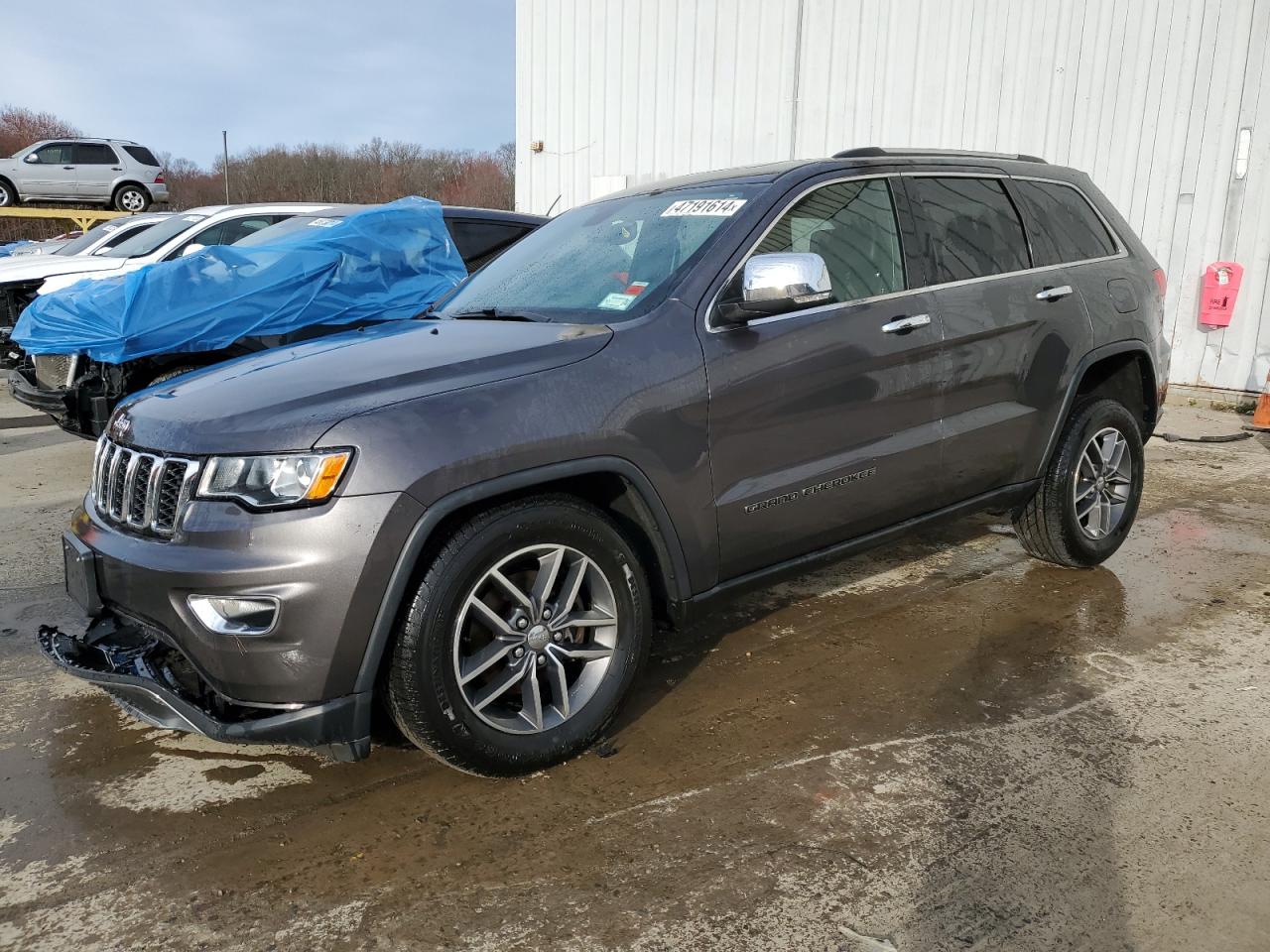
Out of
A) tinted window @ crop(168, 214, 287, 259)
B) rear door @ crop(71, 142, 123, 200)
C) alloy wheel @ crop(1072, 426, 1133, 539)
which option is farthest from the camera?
rear door @ crop(71, 142, 123, 200)

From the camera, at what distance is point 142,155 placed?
24.5m

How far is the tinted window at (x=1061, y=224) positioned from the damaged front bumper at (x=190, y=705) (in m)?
3.45

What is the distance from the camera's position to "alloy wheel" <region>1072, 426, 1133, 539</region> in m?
4.63

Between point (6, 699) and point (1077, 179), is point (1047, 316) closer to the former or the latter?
point (1077, 179)

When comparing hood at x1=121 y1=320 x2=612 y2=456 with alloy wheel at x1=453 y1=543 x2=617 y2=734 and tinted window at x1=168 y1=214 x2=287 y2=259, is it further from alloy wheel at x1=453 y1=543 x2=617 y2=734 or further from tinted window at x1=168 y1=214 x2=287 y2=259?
tinted window at x1=168 y1=214 x2=287 y2=259

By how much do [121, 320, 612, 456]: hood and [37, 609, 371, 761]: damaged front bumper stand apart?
1.88 ft

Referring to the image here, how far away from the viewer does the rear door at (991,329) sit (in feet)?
12.9

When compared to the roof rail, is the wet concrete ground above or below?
below

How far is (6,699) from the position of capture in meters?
3.56

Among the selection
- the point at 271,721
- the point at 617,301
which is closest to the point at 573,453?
the point at 617,301

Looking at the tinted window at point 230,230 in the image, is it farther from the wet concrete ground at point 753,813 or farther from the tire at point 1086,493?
the tire at point 1086,493

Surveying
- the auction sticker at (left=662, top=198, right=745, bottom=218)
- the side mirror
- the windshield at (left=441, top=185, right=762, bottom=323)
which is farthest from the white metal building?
the side mirror

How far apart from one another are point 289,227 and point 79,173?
66.4ft

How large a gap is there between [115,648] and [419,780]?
949mm
